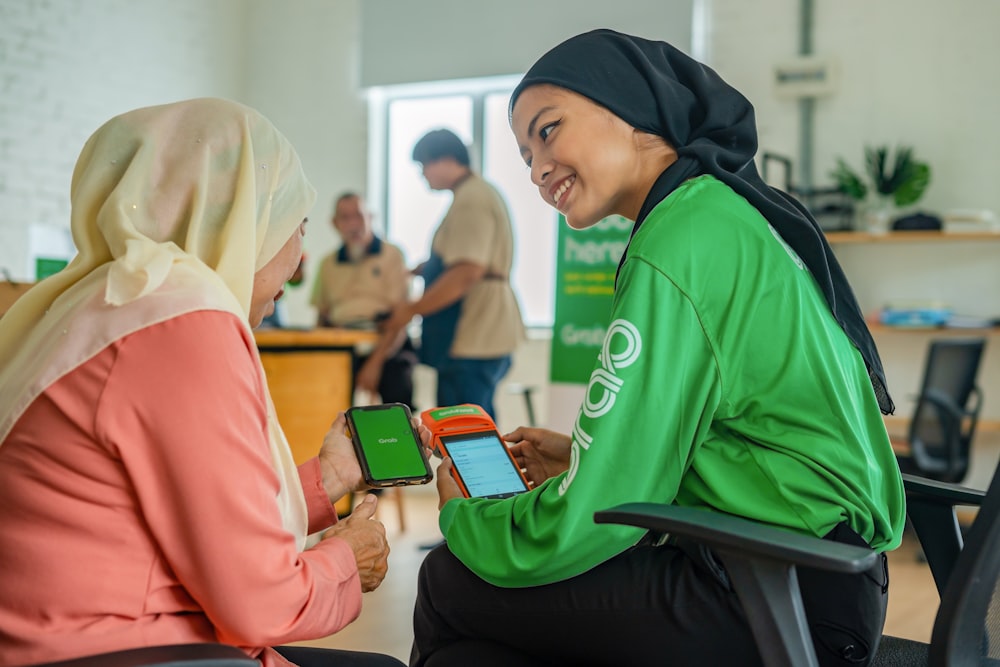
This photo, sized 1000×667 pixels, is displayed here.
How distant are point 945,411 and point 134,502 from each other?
12.0ft

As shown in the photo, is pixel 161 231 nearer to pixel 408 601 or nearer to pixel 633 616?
pixel 633 616

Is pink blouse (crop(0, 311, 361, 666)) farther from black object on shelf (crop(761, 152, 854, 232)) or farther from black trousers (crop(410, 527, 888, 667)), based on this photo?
black object on shelf (crop(761, 152, 854, 232))

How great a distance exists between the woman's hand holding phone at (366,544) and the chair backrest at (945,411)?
3251mm

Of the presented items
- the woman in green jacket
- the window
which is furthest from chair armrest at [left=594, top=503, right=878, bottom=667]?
the window

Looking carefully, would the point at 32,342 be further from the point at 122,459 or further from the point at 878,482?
the point at 878,482

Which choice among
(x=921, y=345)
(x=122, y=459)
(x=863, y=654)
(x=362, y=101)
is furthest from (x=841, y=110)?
(x=122, y=459)

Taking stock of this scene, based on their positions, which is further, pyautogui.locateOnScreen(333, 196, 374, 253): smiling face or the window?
the window

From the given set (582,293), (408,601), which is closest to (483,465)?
(408,601)

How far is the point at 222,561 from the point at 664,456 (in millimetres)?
442

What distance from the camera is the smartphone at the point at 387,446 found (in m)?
1.27

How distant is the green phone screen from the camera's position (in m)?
1.28

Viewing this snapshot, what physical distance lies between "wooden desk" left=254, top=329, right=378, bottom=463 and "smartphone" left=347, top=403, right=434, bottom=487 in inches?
96.3

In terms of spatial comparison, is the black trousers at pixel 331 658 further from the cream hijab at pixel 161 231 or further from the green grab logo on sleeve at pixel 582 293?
the green grab logo on sleeve at pixel 582 293

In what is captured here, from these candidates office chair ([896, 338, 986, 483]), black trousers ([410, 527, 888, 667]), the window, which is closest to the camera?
black trousers ([410, 527, 888, 667])
